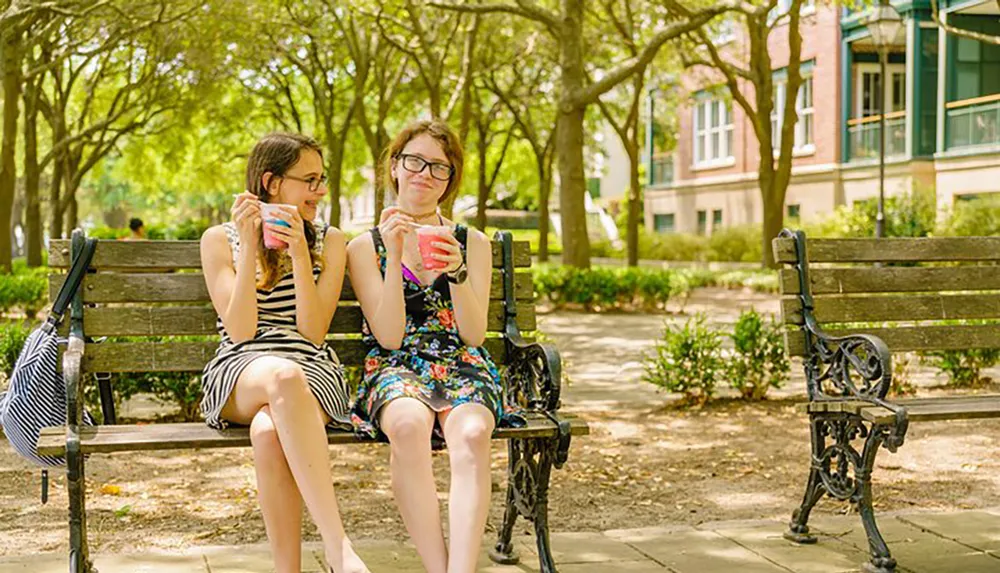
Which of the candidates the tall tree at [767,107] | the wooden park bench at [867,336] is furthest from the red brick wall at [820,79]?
the wooden park bench at [867,336]

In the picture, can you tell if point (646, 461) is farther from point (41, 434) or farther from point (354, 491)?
point (41, 434)

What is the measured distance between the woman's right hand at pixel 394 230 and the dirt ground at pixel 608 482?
1.43m

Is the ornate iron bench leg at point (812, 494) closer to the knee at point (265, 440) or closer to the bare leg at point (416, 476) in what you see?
the bare leg at point (416, 476)

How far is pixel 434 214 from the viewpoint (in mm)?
4777

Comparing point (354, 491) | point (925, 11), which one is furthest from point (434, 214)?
point (925, 11)

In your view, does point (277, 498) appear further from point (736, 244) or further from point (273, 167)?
point (736, 244)

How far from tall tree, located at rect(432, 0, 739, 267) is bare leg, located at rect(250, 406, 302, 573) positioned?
11350 millimetres

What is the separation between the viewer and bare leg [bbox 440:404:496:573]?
3955 mm

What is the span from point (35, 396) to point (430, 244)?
1.51 meters

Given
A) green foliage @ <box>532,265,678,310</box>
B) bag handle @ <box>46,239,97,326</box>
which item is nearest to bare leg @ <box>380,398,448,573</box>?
bag handle @ <box>46,239,97,326</box>

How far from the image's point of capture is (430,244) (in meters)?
4.21

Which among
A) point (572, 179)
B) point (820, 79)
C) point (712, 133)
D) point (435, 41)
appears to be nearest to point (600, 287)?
point (572, 179)

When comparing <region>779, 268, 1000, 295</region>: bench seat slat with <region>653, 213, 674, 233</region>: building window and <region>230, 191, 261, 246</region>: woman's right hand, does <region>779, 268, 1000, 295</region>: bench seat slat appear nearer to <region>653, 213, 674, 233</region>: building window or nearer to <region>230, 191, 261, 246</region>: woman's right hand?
<region>230, 191, 261, 246</region>: woman's right hand

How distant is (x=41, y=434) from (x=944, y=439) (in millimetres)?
5499
